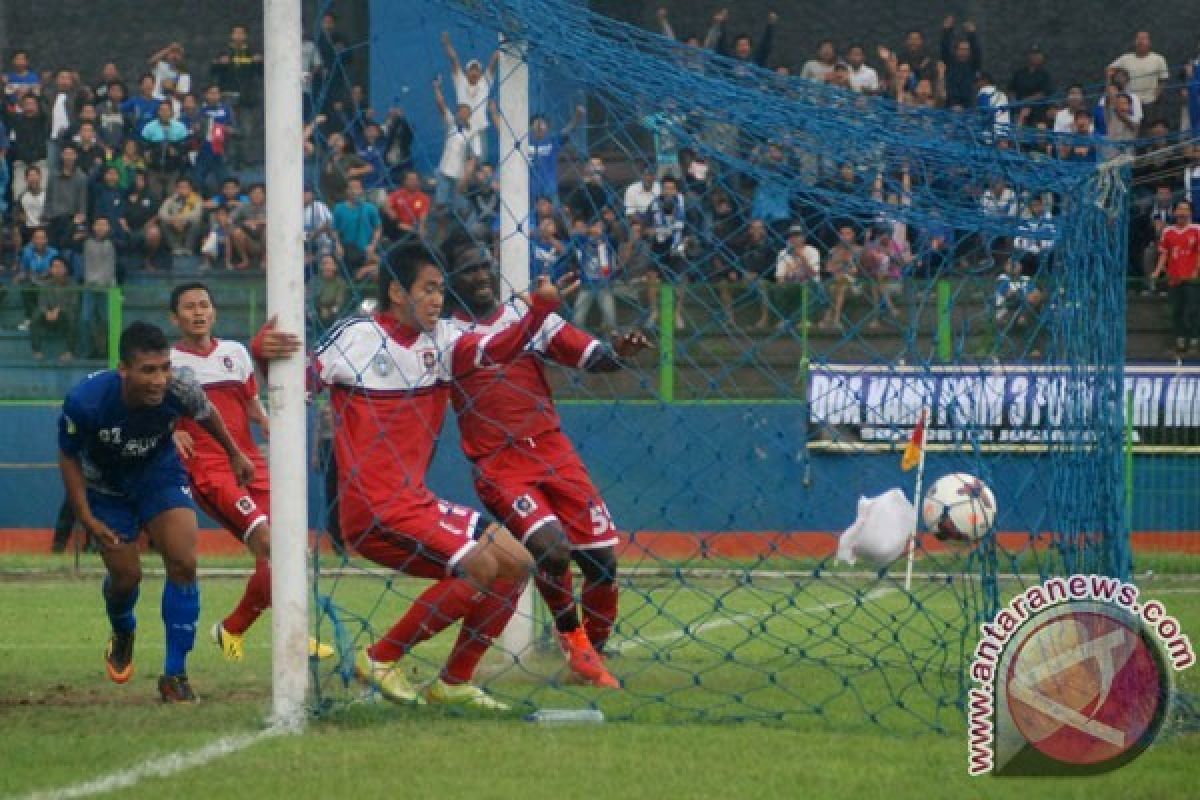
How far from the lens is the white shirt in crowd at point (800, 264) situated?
578 inches

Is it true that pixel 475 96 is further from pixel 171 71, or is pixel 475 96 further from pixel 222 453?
pixel 171 71

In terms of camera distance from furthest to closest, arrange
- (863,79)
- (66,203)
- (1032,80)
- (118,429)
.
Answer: (1032,80), (863,79), (66,203), (118,429)

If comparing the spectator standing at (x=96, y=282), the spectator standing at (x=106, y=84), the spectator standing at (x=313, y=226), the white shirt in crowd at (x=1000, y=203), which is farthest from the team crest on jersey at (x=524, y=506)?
the spectator standing at (x=106, y=84)

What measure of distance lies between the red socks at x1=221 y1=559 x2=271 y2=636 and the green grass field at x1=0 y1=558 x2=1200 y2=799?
0.73 ft

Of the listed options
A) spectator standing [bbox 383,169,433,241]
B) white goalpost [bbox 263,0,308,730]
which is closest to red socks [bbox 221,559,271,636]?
white goalpost [bbox 263,0,308,730]

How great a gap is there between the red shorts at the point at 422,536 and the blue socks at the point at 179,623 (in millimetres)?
1061

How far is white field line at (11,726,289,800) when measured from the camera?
663 cm

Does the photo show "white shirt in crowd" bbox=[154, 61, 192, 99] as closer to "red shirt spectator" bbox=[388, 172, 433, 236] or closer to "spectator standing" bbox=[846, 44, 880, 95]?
"spectator standing" bbox=[846, 44, 880, 95]

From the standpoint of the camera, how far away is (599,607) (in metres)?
10.2

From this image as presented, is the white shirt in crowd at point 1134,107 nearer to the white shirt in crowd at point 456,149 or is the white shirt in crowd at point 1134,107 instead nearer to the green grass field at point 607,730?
the green grass field at point 607,730

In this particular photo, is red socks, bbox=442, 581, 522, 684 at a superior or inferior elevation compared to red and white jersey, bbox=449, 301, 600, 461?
inferior

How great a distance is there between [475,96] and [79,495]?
306cm

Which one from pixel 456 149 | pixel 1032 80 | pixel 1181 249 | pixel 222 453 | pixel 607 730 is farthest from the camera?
pixel 1032 80

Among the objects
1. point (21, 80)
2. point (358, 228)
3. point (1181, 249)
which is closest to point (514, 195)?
point (358, 228)
